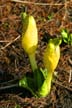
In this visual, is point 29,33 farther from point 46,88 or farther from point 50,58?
point 46,88

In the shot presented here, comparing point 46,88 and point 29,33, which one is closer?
point 29,33

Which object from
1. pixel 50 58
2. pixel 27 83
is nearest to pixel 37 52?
pixel 27 83

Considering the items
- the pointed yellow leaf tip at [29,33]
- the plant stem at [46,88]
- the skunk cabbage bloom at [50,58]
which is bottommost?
the plant stem at [46,88]

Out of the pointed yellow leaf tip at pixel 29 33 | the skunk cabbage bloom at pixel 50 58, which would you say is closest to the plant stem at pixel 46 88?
the skunk cabbage bloom at pixel 50 58

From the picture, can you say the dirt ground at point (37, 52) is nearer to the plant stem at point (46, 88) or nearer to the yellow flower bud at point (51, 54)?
the plant stem at point (46, 88)

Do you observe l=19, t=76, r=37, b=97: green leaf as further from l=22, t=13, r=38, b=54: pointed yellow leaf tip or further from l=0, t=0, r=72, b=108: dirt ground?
l=22, t=13, r=38, b=54: pointed yellow leaf tip

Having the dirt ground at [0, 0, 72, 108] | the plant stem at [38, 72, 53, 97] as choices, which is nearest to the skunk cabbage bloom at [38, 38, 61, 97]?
the plant stem at [38, 72, 53, 97]

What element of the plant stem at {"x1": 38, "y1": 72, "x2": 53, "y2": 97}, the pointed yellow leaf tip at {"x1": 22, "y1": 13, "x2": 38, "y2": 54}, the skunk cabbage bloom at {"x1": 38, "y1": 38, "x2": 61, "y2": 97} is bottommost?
the plant stem at {"x1": 38, "y1": 72, "x2": 53, "y2": 97}
